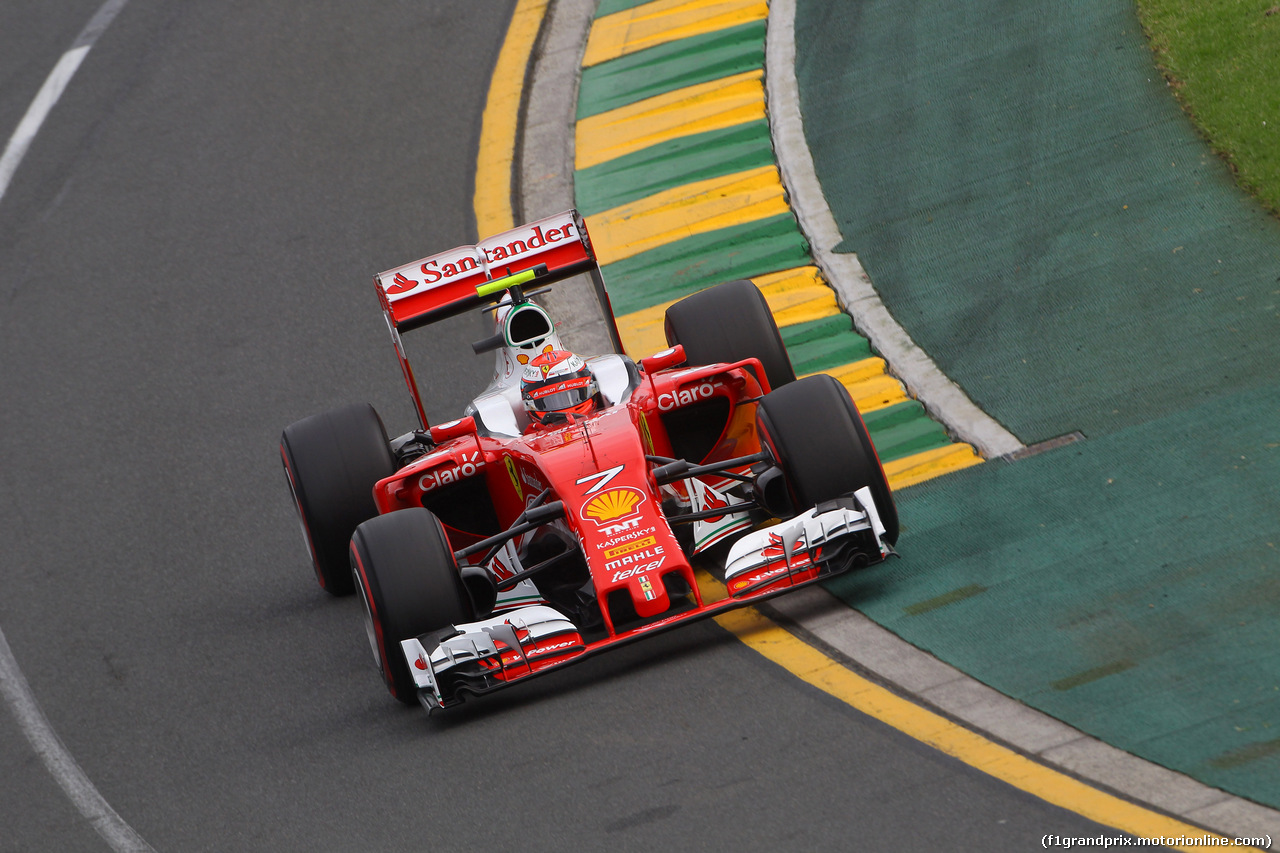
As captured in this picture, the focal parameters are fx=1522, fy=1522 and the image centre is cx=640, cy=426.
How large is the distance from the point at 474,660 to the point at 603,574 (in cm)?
69

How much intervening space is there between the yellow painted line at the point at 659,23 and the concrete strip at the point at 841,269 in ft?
1.17

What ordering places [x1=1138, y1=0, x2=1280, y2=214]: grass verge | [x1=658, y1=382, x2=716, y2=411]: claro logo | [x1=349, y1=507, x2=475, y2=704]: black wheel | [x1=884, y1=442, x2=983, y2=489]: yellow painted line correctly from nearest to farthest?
[x1=349, y1=507, x2=475, y2=704]: black wheel < [x1=658, y1=382, x2=716, y2=411]: claro logo < [x1=884, y1=442, x2=983, y2=489]: yellow painted line < [x1=1138, y1=0, x2=1280, y2=214]: grass verge

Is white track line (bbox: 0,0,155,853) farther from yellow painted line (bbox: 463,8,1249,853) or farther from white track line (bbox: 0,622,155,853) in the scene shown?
yellow painted line (bbox: 463,8,1249,853)

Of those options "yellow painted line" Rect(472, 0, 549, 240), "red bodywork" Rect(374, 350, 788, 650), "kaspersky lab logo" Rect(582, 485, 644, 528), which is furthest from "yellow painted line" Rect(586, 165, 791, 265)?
"kaspersky lab logo" Rect(582, 485, 644, 528)

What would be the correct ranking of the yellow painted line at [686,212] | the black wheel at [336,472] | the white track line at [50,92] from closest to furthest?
the black wheel at [336,472] → the yellow painted line at [686,212] → the white track line at [50,92]

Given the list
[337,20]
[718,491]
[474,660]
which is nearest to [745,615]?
[718,491]

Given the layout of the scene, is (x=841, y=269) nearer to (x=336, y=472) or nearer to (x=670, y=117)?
(x=670, y=117)


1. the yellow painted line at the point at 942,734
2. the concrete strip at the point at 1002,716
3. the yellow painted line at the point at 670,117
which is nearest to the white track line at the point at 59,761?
the yellow painted line at the point at 942,734

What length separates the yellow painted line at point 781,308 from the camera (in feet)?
33.0

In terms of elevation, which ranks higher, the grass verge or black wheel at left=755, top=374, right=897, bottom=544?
the grass verge

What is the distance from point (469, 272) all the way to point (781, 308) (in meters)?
2.43

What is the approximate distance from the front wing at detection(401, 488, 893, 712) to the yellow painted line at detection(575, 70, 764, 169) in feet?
20.1

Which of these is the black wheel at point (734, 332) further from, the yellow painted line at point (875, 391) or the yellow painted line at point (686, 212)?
the yellow painted line at point (686, 212)

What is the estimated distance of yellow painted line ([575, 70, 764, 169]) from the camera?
41.4ft
